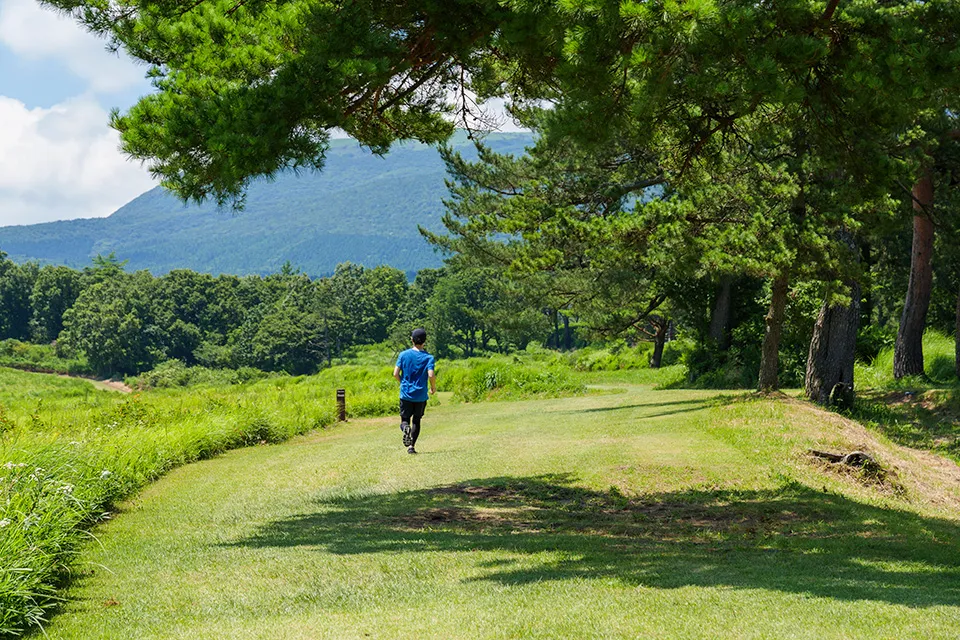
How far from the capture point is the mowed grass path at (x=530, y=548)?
4.82 m

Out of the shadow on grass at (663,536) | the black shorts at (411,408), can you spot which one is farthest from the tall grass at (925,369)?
the black shorts at (411,408)

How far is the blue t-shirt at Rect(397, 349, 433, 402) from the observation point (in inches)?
451

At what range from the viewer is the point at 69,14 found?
8.38m

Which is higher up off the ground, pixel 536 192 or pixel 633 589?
pixel 536 192

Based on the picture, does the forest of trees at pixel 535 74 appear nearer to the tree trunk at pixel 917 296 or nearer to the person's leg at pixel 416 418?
the person's leg at pixel 416 418

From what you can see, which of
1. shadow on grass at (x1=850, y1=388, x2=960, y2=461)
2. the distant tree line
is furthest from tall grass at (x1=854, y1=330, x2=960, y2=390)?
the distant tree line

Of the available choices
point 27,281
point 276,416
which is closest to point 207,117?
point 276,416

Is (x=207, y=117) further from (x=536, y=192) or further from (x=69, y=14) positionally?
(x=536, y=192)

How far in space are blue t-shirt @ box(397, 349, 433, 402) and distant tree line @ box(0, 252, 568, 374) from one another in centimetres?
8525

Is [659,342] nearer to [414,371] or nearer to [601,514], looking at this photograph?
[414,371]

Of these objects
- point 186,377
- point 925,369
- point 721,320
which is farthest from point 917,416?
point 186,377

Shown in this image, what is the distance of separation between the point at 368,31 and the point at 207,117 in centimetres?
162

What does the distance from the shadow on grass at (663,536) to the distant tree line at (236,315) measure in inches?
3438

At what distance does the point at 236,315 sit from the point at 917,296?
117119 millimetres
